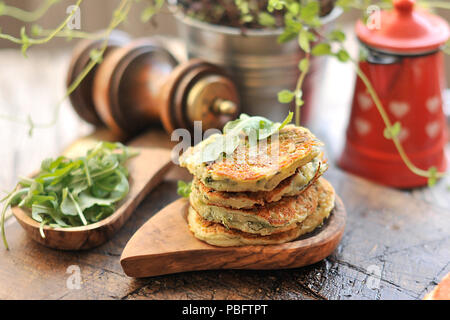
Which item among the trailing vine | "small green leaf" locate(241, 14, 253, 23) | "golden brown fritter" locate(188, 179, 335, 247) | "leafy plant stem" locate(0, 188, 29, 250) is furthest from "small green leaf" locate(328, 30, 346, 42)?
"leafy plant stem" locate(0, 188, 29, 250)

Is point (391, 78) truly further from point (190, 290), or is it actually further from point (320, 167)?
point (190, 290)

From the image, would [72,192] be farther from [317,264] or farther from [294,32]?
[294,32]

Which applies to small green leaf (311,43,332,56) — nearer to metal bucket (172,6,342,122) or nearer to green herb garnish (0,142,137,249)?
metal bucket (172,6,342,122)

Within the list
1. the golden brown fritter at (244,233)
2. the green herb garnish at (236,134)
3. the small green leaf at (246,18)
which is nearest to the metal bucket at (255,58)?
the small green leaf at (246,18)

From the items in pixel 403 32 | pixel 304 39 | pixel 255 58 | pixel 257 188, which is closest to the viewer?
pixel 257 188

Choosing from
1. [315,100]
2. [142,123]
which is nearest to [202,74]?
[142,123]

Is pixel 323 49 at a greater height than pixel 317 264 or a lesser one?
greater

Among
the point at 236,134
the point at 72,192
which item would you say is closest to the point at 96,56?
the point at 72,192
